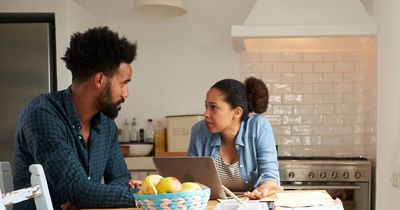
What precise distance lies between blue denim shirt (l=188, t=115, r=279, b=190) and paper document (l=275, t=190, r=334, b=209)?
357mm

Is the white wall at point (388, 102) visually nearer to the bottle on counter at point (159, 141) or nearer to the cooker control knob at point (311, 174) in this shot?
the cooker control knob at point (311, 174)

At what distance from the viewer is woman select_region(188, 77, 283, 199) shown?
2.38m

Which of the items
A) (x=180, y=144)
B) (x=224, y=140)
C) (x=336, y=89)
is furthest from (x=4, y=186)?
(x=336, y=89)

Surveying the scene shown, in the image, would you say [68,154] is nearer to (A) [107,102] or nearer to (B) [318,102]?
(A) [107,102]

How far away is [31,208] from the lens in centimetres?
181

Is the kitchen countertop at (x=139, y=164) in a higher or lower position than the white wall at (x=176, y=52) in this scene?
lower

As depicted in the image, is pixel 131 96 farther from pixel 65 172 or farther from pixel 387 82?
pixel 65 172

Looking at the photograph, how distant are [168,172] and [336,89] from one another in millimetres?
2778

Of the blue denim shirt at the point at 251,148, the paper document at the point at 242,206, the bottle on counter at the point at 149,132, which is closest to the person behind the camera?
the paper document at the point at 242,206

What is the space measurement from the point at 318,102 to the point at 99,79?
2.73 m

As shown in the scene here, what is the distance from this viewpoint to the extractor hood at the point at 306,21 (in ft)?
11.7

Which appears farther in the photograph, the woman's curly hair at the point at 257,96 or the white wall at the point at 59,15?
the white wall at the point at 59,15

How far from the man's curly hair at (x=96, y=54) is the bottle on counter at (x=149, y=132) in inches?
89.3

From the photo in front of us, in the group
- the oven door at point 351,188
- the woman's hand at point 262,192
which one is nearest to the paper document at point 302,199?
the woman's hand at point 262,192
